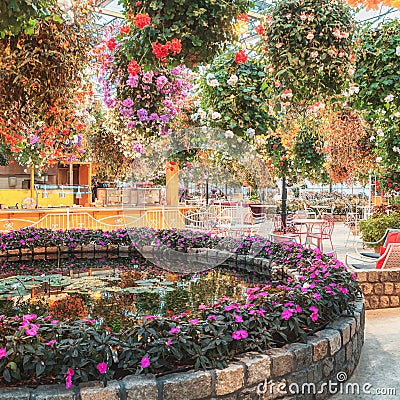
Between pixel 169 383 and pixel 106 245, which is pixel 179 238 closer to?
pixel 106 245

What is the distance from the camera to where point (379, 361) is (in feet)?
11.6

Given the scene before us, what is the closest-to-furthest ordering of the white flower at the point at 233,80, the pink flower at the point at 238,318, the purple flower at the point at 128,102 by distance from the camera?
the pink flower at the point at 238,318 → the purple flower at the point at 128,102 → the white flower at the point at 233,80

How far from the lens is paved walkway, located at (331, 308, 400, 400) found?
9.77 feet

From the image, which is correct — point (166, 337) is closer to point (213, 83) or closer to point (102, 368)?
point (102, 368)

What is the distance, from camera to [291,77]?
3.08m

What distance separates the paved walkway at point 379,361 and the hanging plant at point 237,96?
7.06ft

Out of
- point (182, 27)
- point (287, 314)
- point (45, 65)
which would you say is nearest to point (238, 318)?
point (287, 314)

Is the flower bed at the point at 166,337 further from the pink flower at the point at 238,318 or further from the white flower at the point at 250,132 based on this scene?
the white flower at the point at 250,132

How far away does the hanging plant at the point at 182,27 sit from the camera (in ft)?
8.13

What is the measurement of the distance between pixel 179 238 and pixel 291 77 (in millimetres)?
4348

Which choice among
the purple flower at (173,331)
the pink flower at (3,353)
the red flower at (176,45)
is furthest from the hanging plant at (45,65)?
the purple flower at (173,331)

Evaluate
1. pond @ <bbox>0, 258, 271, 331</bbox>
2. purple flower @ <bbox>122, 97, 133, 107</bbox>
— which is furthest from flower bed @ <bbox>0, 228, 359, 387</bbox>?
purple flower @ <bbox>122, 97, 133, 107</bbox>

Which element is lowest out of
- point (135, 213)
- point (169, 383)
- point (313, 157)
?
point (169, 383)

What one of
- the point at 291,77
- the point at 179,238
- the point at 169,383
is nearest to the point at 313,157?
the point at 179,238
